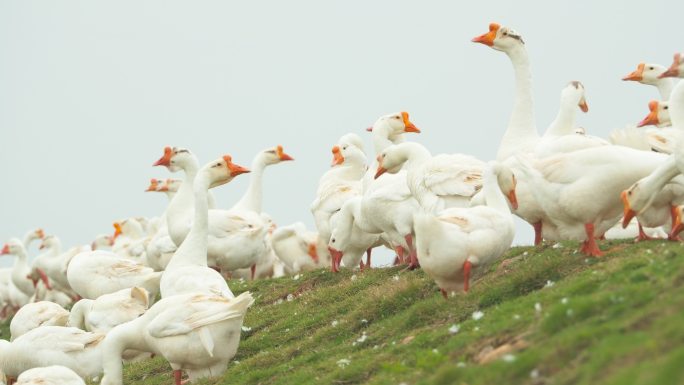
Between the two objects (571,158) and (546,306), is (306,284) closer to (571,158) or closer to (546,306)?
(571,158)

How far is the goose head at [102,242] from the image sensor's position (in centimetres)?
3619

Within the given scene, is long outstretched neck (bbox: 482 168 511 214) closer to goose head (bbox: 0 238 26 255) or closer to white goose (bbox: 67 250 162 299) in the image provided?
white goose (bbox: 67 250 162 299)

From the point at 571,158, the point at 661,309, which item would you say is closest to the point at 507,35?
the point at 571,158

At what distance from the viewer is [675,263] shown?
10.0 metres

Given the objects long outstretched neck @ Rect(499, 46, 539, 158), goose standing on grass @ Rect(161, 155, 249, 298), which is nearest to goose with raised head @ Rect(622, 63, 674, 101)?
long outstretched neck @ Rect(499, 46, 539, 158)

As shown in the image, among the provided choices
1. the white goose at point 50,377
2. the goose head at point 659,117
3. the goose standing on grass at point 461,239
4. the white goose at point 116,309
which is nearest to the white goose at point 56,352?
the white goose at point 116,309

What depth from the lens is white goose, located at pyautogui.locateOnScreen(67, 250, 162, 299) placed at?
21875 millimetres

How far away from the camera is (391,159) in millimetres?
18172

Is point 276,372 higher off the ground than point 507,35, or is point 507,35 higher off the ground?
point 507,35

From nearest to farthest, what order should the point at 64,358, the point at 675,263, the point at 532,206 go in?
the point at 675,263 < the point at 532,206 < the point at 64,358

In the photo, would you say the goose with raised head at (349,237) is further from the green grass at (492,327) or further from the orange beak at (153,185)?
the orange beak at (153,185)

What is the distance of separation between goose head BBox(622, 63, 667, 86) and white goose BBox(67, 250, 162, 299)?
1082cm

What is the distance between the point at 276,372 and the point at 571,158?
4.66 m

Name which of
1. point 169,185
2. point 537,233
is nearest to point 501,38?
point 537,233
